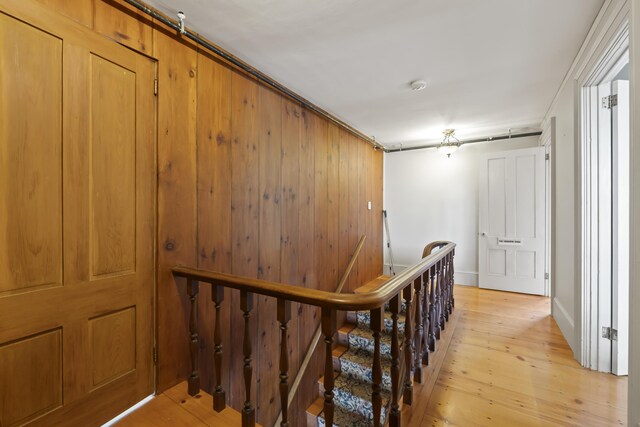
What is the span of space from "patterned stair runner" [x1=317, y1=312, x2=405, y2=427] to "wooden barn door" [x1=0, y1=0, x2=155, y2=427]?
5.94ft

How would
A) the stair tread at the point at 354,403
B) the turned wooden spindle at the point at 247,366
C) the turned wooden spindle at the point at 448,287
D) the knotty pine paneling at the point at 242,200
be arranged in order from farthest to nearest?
the turned wooden spindle at the point at 448,287, the stair tread at the point at 354,403, the knotty pine paneling at the point at 242,200, the turned wooden spindle at the point at 247,366

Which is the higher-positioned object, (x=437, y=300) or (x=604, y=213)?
(x=604, y=213)

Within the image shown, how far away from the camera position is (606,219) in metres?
1.88

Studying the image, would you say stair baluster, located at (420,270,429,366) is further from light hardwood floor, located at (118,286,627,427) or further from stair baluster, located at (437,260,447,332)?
stair baluster, located at (437,260,447,332)

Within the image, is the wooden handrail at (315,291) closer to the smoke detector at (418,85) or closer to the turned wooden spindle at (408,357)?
the turned wooden spindle at (408,357)

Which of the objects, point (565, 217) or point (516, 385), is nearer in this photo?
point (516, 385)

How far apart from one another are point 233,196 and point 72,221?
919mm

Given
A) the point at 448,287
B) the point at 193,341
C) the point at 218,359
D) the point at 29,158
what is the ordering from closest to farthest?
the point at 29,158
the point at 218,359
the point at 193,341
the point at 448,287

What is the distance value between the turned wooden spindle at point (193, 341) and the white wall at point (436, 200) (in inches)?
150

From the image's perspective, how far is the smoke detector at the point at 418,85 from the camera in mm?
2330

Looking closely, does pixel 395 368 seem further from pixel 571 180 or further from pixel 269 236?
pixel 571 180

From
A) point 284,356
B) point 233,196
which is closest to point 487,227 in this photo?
point 233,196

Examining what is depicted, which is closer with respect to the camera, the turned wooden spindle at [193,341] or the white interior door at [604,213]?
the turned wooden spindle at [193,341]

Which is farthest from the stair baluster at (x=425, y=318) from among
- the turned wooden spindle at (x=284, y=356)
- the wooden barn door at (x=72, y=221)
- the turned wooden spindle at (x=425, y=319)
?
the wooden barn door at (x=72, y=221)
